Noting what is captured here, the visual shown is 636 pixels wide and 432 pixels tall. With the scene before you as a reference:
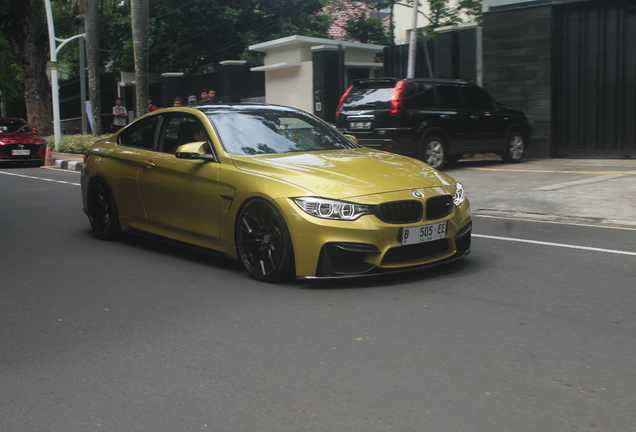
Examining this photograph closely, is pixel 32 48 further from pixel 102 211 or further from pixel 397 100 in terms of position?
pixel 102 211

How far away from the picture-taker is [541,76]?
53.9 feet

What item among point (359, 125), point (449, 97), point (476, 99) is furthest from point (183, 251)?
point (476, 99)

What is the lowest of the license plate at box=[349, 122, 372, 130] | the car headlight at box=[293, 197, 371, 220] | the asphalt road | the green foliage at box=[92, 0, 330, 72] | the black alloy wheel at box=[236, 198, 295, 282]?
the asphalt road

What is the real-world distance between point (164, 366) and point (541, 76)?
46.7 feet

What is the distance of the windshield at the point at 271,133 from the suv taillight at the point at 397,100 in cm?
631

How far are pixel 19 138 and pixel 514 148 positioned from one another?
13521 millimetres

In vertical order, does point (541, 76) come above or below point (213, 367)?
above

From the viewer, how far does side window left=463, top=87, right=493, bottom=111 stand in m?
14.8

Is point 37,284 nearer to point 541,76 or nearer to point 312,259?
point 312,259

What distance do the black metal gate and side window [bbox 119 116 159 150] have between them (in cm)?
1132

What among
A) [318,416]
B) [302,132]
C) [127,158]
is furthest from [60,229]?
[318,416]

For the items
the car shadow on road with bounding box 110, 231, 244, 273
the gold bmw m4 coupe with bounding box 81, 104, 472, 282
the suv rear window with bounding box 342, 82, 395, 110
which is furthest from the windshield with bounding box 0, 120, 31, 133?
the gold bmw m4 coupe with bounding box 81, 104, 472, 282

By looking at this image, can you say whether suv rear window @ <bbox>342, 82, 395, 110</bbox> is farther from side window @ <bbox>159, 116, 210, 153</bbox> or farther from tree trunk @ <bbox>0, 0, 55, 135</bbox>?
tree trunk @ <bbox>0, 0, 55, 135</bbox>

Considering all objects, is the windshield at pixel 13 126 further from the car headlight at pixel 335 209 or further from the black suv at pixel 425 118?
the car headlight at pixel 335 209
